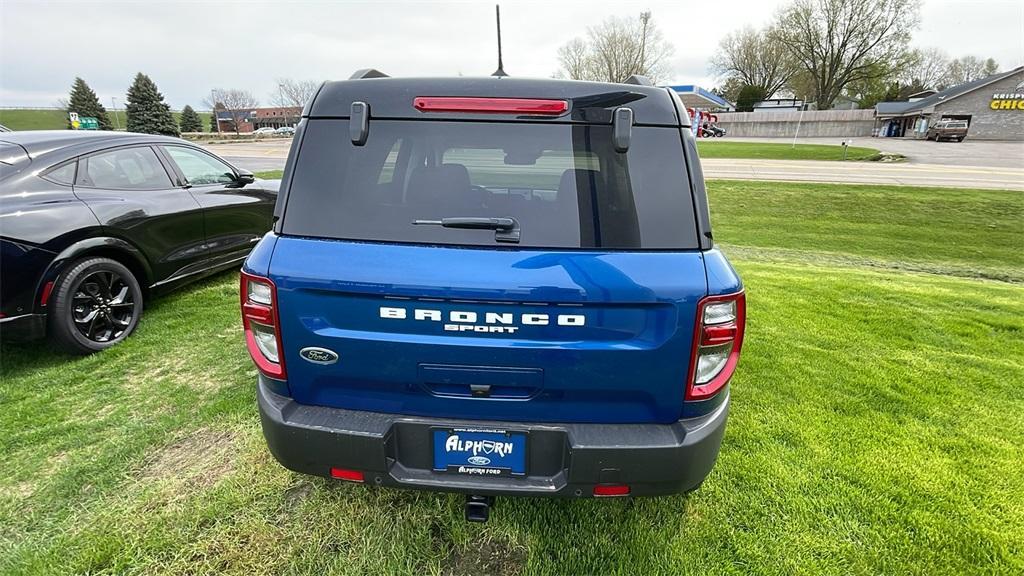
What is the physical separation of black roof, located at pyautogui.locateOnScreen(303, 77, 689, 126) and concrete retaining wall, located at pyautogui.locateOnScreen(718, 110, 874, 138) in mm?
51215

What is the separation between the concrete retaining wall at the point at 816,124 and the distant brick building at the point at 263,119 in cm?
6438

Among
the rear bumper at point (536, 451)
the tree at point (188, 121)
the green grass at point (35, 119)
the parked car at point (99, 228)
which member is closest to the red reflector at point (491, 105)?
the rear bumper at point (536, 451)

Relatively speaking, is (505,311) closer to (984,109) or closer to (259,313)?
(259,313)

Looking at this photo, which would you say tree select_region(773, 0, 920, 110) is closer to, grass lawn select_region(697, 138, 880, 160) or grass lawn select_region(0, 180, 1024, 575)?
grass lawn select_region(697, 138, 880, 160)

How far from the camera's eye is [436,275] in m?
1.61

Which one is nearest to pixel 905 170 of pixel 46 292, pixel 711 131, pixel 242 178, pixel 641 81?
pixel 641 81

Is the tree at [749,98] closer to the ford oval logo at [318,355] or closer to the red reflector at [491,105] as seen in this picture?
the red reflector at [491,105]

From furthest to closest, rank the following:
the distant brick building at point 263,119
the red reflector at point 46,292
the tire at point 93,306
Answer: the distant brick building at point 263,119 < the tire at point 93,306 < the red reflector at point 46,292

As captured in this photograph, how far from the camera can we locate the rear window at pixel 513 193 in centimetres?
170

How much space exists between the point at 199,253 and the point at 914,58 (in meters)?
69.6

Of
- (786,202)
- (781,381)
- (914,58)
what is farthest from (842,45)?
(781,381)

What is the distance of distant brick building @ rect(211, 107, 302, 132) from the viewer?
7369 centimetres

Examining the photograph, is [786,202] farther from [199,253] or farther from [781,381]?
[199,253]

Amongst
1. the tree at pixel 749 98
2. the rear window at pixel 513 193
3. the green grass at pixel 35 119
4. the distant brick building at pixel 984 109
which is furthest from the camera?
the green grass at pixel 35 119
